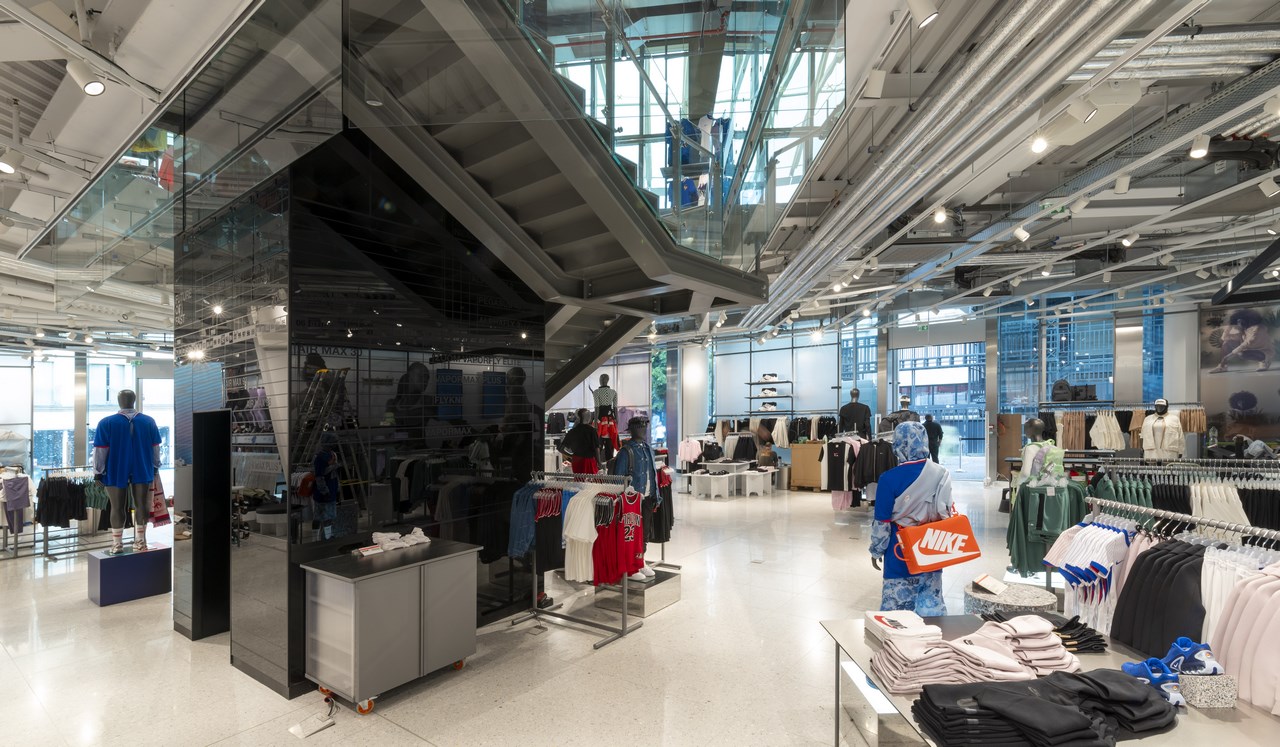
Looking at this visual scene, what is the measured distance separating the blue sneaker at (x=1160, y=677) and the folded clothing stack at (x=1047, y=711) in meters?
0.09

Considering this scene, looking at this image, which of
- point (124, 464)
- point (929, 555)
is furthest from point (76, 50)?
point (929, 555)

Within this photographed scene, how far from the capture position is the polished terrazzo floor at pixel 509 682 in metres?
3.41

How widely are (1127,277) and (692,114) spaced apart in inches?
387

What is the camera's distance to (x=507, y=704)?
372 centimetres

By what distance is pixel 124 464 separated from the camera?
6.12m

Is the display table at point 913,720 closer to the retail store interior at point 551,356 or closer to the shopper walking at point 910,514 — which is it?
the retail store interior at point 551,356

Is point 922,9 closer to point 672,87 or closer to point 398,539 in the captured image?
point 672,87

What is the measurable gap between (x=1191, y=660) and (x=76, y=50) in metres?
5.64

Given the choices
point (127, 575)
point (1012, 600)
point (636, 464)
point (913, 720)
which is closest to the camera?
point (913, 720)

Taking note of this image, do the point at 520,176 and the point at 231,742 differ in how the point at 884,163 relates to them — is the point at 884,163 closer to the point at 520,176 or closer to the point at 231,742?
the point at 520,176

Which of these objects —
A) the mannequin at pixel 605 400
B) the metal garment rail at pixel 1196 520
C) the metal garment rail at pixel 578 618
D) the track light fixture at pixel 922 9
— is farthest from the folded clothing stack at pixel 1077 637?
the mannequin at pixel 605 400

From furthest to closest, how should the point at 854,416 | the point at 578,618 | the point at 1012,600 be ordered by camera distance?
the point at 854,416
the point at 578,618
the point at 1012,600

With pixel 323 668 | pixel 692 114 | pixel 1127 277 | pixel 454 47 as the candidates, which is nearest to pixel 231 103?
pixel 454 47

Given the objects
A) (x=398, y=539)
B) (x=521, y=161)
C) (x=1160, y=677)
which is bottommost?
A: (x=398, y=539)
